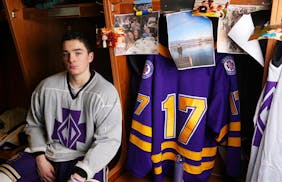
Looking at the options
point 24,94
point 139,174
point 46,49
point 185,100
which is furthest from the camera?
point 24,94

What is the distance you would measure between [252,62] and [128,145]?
2.34 feet

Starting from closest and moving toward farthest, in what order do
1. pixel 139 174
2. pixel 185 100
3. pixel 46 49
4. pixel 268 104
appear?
pixel 268 104 < pixel 185 100 < pixel 139 174 < pixel 46 49

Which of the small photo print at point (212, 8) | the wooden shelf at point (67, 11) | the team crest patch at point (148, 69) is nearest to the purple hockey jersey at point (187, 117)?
the team crest patch at point (148, 69)

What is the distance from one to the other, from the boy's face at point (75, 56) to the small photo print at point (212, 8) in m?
0.49

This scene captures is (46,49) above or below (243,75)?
above

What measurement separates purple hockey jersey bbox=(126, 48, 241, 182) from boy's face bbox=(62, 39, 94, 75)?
28 cm

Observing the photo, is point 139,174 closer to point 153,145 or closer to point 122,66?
point 153,145

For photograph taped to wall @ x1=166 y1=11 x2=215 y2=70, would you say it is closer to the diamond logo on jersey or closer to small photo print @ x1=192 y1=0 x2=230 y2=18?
small photo print @ x1=192 y1=0 x2=230 y2=18

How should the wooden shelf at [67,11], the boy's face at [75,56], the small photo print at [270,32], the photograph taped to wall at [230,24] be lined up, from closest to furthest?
the small photo print at [270,32], the photograph taped to wall at [230,24], the boy's face at [75,56], the wooden shelf at [67,11]

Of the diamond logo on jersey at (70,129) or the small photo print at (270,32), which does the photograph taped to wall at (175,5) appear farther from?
the diamond logo on jersey at (70,129)

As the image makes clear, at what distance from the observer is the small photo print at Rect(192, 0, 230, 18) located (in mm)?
972

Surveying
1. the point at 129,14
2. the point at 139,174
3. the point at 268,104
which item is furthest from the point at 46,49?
the point at 268,104

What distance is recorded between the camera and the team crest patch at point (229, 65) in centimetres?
110

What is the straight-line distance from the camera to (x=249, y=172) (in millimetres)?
1041
